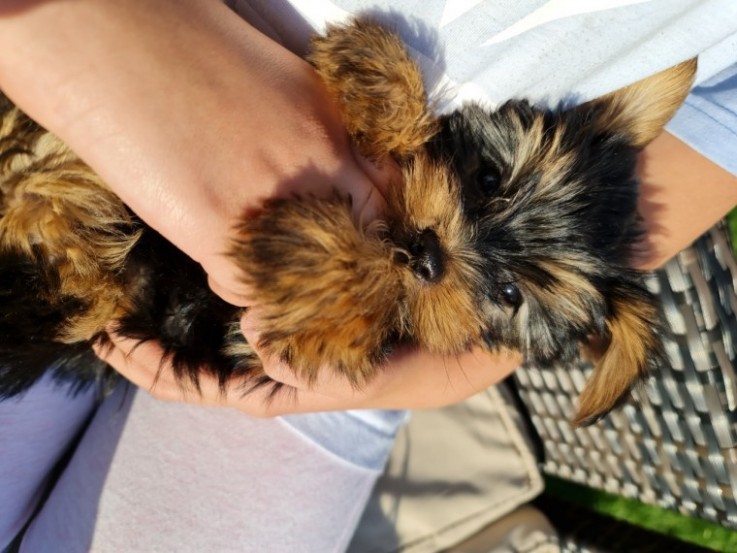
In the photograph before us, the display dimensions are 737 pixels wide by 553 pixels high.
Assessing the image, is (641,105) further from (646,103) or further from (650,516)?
→ (650,516)

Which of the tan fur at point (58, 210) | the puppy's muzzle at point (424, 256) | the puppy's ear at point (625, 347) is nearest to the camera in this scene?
the puppy's muzzle at point (424, 256)

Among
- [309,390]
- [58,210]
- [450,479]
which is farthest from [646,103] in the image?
[450,479]

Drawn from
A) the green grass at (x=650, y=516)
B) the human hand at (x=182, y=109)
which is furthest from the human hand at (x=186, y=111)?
the green grass at (x=650, y=516)

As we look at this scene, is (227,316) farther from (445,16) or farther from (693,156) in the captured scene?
(693,156)

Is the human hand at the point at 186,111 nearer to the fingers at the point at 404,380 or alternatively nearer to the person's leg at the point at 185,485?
the fingers at the point at 404,380

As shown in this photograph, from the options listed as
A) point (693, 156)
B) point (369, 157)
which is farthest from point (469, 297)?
point (693, 156)

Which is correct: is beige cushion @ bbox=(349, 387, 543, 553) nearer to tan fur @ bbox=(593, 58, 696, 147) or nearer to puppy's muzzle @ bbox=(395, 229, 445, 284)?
tan fur @ bbox=(593, 58, 696, 147)

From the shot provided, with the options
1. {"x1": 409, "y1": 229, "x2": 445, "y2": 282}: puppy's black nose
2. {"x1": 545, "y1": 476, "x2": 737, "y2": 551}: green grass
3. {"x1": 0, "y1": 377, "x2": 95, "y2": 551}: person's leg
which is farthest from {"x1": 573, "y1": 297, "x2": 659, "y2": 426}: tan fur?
{"x1": 0, "y1": 377, "x2": 95, "y2": 551}: person's leg
